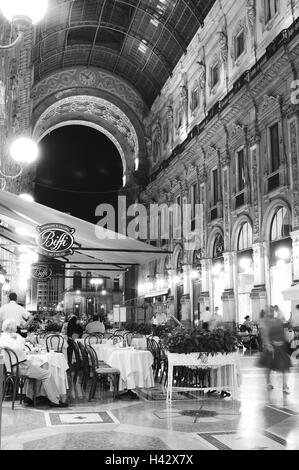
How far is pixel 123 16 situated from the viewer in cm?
3095

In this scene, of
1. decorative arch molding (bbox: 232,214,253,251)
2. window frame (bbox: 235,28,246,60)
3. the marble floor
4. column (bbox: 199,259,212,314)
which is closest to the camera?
the marble floor

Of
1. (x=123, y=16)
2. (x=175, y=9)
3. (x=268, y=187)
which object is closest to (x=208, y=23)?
(x=175, y=9)

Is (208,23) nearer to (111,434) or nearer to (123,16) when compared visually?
(123,16)

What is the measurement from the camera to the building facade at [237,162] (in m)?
18.8

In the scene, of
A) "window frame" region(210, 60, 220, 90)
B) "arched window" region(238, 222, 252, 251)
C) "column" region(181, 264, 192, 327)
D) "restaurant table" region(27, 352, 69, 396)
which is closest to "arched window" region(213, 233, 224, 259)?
"arched window" region(238, 222, 252, 251)

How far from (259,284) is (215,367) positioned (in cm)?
1123

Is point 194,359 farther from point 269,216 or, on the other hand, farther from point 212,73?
point 212,73

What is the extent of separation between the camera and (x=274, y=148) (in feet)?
65.9

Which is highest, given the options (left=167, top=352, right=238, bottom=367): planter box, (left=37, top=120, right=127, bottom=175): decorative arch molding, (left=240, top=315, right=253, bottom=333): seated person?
(left=37, top=120, right=127, bottom=175): decorative arch molding

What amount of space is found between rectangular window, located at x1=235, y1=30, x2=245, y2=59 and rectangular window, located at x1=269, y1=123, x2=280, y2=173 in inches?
196

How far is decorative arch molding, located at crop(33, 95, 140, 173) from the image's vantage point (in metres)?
37.7

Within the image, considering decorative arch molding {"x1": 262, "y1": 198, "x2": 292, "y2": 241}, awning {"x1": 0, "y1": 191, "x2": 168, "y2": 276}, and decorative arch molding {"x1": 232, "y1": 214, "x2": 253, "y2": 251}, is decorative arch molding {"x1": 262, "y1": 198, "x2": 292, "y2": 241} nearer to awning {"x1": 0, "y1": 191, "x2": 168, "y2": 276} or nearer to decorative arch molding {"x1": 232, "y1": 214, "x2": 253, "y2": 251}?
decorative arch molding {"x1": 232, "y1": 214, "x2": 253, "y2": 251}

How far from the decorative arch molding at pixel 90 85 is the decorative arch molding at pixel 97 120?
0.81 meters

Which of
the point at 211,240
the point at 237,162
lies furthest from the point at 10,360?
the point at 211,240
